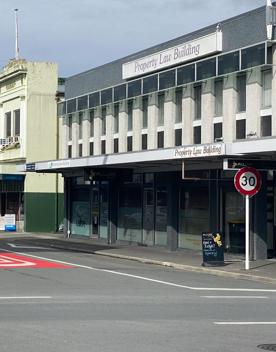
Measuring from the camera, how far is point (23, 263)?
75.7 ft

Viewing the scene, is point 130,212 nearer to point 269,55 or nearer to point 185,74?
point 185,74

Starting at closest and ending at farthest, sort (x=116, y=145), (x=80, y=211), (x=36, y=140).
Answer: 1. (x=116, y=145)
2. (x=80, y=211)
3. (x=36, y=140)

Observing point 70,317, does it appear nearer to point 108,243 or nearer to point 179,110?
point 179,110

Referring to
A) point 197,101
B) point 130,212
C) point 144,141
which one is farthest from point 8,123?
point 197,101

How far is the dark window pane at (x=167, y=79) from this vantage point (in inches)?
1119

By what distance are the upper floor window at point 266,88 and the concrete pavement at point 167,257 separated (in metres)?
5.22

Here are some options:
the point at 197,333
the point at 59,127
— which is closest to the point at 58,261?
the point at 197,333

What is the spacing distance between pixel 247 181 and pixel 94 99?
14963 mm

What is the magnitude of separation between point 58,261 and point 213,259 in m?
5.42

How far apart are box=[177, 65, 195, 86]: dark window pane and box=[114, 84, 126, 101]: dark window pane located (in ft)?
15.5

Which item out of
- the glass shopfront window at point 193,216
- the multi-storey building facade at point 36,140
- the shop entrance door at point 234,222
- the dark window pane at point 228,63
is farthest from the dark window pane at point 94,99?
the shop entrance door at point 234,222

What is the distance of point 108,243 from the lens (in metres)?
33.7

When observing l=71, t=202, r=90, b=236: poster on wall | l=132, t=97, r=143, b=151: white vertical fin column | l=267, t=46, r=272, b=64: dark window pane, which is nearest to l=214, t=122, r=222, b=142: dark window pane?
l=267, t=46, r=272, b=64: dark window pane

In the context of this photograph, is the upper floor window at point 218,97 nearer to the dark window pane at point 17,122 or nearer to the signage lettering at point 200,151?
the signage lettering at point 200,151
